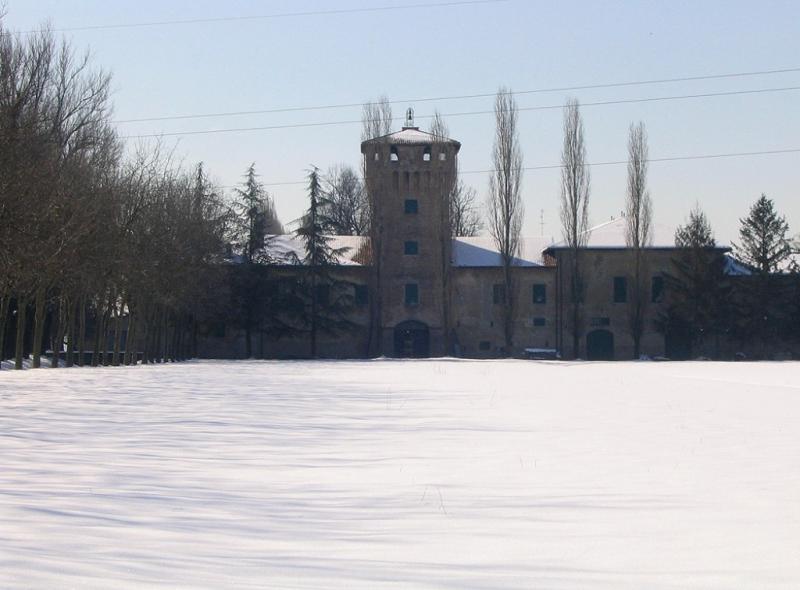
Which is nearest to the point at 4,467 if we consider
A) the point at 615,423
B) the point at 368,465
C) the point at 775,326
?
the point at 368,465

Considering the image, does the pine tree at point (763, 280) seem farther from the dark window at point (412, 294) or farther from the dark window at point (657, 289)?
the dark window at point (412, 294)

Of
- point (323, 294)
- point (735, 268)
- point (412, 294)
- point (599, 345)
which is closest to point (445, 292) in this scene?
point (412, 294)

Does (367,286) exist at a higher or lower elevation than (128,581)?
higher

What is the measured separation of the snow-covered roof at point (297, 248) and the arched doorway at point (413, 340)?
516cm

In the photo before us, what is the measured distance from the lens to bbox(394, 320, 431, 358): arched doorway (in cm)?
6391

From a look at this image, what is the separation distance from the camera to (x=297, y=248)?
68.4 m

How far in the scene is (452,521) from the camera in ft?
22.1

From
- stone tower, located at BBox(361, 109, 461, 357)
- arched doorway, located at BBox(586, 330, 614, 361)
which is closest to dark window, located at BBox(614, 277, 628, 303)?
arched doorway, located at BBox(586, 330, 614, 361)

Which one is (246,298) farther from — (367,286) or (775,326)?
(775,326)

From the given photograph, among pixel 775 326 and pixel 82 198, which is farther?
pixel 775 326

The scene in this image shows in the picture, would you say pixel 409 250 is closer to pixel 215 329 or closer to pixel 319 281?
pixel 319 281

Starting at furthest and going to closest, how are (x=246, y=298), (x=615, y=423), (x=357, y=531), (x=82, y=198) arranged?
(x=246, y=298) < (x=82, y=198) < (x=615, y=423) < (x=357, y=531)

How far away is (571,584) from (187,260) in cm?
4086

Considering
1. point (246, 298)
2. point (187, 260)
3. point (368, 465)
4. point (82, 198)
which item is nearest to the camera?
point (368, 465)
